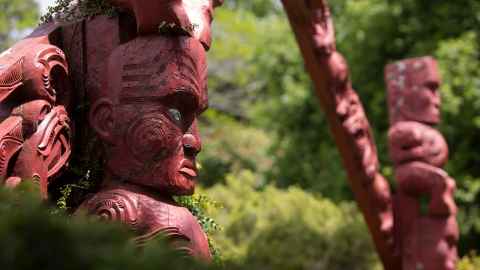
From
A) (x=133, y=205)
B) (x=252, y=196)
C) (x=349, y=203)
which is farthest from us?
(x=349, y=203)

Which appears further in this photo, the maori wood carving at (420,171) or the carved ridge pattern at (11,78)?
the maori wood carving at (420,171)

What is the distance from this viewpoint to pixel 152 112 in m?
3.38

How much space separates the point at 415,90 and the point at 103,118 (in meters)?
4.34

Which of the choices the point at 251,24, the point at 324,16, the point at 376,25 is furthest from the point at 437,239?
the point at 251,24

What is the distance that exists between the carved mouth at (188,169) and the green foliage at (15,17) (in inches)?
339

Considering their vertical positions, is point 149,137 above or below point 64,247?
below

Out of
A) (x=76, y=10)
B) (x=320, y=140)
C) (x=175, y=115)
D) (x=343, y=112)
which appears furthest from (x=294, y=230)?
(x=175, y=115)

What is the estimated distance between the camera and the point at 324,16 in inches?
269

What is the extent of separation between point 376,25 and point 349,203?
265cm

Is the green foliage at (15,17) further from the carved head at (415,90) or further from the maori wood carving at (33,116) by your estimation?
the maori wood carving at (33,116)

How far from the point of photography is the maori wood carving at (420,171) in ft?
23.1

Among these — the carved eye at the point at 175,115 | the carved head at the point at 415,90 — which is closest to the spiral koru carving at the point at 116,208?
the carved eye at the point at 175,115

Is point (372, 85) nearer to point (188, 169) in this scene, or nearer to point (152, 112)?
point (188, 169)

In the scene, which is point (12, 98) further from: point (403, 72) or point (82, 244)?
point (403, 72)
